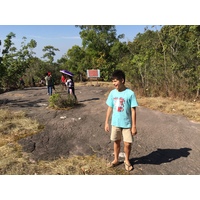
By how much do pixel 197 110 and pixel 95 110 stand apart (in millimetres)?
3005

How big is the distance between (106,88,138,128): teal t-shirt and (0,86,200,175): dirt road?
71 centimetres

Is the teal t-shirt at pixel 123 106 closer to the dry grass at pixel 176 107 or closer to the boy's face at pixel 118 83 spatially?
the boy's face at pixel 118 83

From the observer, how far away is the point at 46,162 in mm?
3293

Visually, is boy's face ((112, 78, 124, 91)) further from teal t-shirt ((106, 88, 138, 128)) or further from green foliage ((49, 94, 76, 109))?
green foliage ((49, 94, 76, 109))

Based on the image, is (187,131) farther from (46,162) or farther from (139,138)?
(46,162)

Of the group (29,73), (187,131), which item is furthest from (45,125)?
(29,73)

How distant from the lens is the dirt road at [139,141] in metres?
3.29

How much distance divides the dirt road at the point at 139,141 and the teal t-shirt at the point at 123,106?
714mm

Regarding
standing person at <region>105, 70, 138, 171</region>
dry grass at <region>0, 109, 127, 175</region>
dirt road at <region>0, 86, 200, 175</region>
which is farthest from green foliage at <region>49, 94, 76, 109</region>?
standing person at <region>105, 70, 138, 171</region>

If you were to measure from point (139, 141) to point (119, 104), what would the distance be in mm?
1550

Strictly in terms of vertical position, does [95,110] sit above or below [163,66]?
below

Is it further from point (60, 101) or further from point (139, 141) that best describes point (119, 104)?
point (60, 101)

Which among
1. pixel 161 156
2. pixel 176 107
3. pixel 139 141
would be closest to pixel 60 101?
pixel 139 141

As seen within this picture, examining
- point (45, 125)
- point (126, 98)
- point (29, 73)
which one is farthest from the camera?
point (29, 73)
